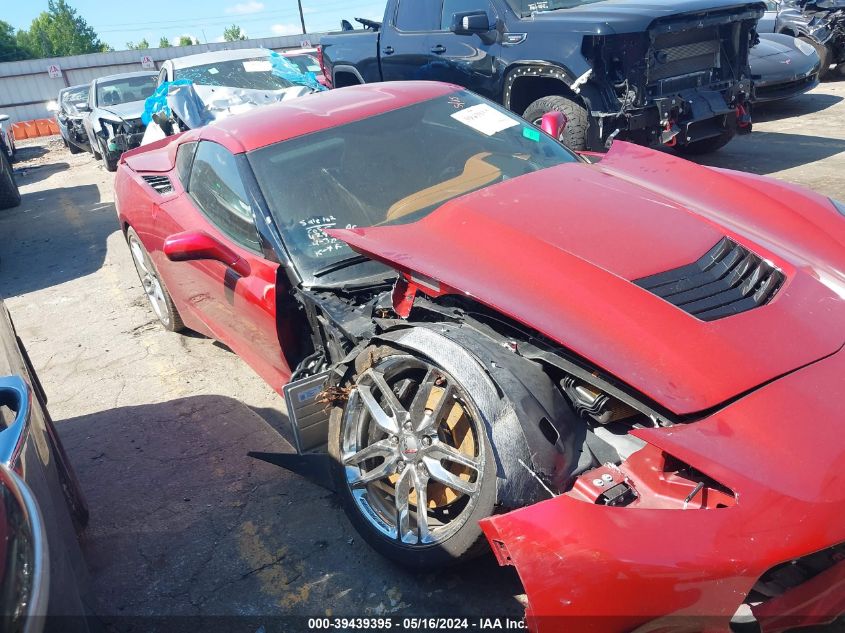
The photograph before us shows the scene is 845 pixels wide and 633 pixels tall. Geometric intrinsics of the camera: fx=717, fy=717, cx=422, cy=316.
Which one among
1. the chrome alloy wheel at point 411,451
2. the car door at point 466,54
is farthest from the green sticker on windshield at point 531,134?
the car door at point 466,54

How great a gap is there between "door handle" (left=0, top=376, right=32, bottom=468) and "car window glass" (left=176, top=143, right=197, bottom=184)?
7.14 ft

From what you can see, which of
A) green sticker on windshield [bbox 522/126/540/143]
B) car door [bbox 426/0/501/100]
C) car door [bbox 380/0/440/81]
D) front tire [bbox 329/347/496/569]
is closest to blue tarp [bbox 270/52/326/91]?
car door [bbox 380/0/440/81]

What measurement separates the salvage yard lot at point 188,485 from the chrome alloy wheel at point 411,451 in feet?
0.72

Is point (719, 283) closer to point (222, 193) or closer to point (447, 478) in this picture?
point (447, 478)

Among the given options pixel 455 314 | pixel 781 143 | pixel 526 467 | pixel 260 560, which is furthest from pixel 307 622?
pixel 781 143

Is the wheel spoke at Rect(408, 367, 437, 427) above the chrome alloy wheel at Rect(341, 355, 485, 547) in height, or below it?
above

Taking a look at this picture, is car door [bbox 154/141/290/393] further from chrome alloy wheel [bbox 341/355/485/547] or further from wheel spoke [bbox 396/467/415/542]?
wheel spoke [bbox 396/467/415/542]

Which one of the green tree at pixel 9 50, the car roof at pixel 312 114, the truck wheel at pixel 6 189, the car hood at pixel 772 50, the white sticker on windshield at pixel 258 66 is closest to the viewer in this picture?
the car roof at pixel 312 114

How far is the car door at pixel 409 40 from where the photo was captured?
7.15 metres

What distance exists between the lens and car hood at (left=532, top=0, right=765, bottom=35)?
18.6 ft

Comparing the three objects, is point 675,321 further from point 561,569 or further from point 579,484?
point 561,569

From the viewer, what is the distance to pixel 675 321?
2.10m

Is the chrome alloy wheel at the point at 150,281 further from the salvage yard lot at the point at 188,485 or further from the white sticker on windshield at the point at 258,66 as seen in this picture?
the white sticker on windshield at the point at 258,66

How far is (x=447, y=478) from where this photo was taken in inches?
88.4
